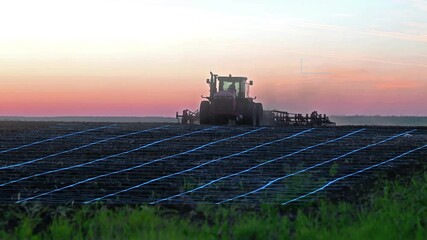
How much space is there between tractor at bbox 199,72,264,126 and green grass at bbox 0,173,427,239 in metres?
18.1

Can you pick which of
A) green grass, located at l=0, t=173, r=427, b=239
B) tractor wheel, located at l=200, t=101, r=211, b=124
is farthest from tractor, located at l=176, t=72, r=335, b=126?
green grass, located at l=0, t=173, r=427, b=239

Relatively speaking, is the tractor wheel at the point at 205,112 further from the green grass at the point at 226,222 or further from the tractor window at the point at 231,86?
the green grass at the point at 226,222

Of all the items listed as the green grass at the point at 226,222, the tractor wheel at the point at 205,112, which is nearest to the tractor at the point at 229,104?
the tractor wheel at the point at 205,112

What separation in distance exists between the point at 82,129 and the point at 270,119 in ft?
60.8

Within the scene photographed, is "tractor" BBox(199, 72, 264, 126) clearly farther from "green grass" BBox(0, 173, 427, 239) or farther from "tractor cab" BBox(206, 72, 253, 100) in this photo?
"green grass" BBox(0, 173, 427, 239)

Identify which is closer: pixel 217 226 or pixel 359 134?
pixel 217 226

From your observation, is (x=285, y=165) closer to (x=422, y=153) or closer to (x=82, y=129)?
(x=422, y=153)

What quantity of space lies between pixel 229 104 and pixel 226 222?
20.5m

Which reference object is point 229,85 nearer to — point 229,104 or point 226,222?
point 229,104

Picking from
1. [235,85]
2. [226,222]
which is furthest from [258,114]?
[226,222]

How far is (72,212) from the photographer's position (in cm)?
1123

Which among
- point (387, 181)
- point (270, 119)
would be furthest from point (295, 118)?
point (387, 181)

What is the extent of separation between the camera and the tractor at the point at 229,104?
30.4 meters

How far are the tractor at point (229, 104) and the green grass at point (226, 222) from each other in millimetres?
18100
